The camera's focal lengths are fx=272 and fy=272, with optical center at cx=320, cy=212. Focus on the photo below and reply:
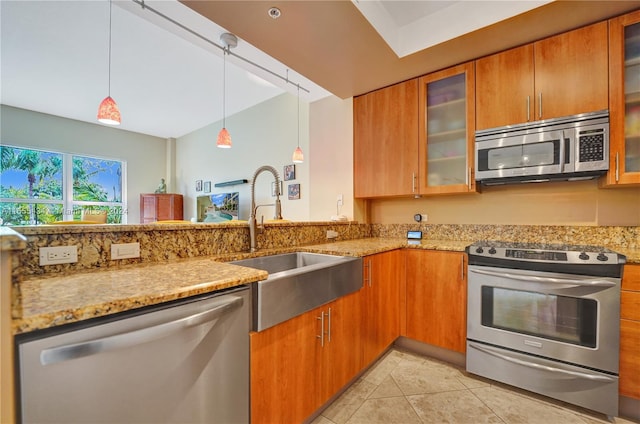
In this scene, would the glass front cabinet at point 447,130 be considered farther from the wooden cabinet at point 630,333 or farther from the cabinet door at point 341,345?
the cabinet door at point 341,345

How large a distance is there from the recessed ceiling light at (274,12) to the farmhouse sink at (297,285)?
153cm

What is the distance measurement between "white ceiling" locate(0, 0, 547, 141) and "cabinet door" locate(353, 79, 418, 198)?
0.52 meters

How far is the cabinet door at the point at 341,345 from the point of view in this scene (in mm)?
1522

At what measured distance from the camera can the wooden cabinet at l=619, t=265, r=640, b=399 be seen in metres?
1.51

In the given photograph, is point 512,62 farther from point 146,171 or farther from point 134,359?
point 146,171

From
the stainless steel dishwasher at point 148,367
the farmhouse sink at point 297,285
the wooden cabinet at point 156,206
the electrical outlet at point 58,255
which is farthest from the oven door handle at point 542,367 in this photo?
the wooden cabinet at point 156,206

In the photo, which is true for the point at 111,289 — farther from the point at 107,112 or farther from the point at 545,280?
the point at 107,112

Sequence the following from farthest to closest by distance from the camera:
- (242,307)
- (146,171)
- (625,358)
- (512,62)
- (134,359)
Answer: (146,171) < (512,62) < (625,358) < (242,307) < (134,359)

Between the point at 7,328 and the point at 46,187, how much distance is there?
6.65m

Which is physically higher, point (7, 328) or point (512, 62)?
point (512, 62)

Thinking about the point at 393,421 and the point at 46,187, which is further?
the point at 46,187

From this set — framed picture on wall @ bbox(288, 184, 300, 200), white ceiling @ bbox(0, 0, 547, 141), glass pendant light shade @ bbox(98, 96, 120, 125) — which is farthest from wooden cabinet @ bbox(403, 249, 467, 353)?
glass pendant light shade @ bbox(98, 96, 120, 125)

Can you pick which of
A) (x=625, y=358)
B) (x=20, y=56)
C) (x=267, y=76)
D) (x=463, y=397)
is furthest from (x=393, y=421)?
(x=20, y=56)

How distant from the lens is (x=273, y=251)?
1849 millimetres
